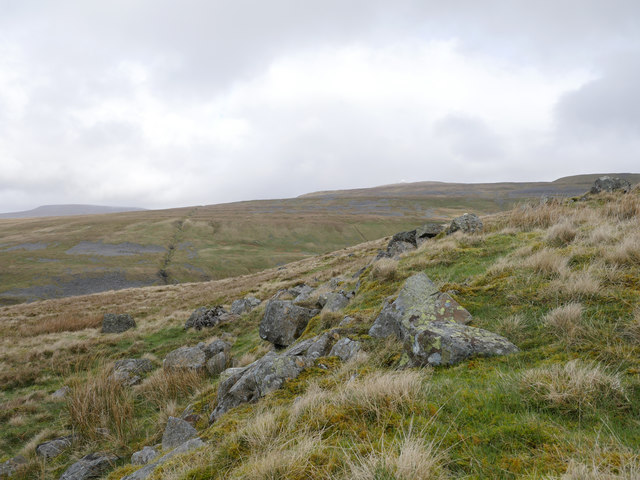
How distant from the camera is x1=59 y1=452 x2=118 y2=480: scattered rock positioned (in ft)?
19.6

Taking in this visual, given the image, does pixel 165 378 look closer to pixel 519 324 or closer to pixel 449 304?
pixel 449 304

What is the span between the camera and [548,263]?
6199 millimetres

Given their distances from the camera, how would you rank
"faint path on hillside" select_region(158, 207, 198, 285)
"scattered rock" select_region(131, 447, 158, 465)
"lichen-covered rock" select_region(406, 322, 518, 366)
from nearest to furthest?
"lichen-covered rock" select_region(406, 322, 518, 366)
"scattered rock" select_region(131, 447, 158, 465)
"faint path on hillside" select_region(158, 207, 198, 285)

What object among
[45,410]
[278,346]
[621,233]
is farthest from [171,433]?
[621,233]

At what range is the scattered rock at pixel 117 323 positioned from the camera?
2012 cm

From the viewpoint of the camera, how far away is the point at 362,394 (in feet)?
11.2

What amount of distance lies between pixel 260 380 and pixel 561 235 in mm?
8273

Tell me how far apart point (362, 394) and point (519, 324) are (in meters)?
3.00

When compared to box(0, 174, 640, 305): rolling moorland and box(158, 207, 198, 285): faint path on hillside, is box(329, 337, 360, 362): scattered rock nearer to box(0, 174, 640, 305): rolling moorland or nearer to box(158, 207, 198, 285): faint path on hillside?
box(0, 174, 640, 305): rolling moorland

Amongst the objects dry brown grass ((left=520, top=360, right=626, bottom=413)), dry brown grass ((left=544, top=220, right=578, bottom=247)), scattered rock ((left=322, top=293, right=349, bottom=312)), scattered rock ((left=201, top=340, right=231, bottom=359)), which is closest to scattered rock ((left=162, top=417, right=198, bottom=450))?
scattered rock ((left=322, top=293, right=349, bottom=312))

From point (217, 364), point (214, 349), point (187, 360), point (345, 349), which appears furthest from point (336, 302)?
point (187, 360)

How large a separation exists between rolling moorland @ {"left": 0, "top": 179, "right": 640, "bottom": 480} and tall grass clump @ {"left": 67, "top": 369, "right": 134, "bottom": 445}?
0.13ft

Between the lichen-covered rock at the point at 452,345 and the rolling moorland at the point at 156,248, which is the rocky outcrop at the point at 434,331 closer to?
the lichen-covered rock at the point at 452,345

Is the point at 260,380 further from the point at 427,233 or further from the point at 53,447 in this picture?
the point at 427,233
